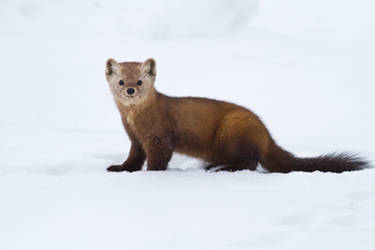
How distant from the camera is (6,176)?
3406 mm

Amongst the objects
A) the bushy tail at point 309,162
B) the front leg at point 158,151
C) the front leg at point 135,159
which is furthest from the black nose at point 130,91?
the bushy tail at point 309,162

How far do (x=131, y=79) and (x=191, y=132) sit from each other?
70 centimetres

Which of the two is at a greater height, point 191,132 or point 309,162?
point 191,132

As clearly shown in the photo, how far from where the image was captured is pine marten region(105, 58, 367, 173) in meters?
3.86

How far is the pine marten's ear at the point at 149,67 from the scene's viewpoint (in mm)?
3891

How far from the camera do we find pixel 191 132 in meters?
4.03

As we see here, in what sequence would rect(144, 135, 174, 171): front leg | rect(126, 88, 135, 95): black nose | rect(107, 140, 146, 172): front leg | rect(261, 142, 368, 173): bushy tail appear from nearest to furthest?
1. rect(126, 88, 135, 95): black nose
2. rect(144, 135, 174, 171): front leg
3. rect(261, 142, 368, 173): bushy tail
4. rect(107, 140, 146, 172): front leg

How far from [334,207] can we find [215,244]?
0.89 metres

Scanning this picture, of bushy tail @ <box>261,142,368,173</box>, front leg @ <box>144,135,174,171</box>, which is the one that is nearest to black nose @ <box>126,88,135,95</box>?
front leg @ <box>144,135,174,171</box>

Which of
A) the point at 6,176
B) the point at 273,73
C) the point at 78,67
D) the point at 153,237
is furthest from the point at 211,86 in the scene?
the point at 153,237

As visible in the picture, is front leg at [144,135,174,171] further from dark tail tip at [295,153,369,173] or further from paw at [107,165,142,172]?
dark tail tip at [295,153,369,173]

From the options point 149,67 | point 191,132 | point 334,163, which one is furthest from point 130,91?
point 334,163

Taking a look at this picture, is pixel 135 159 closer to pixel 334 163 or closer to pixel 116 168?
pixel 116 168

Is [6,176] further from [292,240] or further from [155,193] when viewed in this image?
[292,240]
